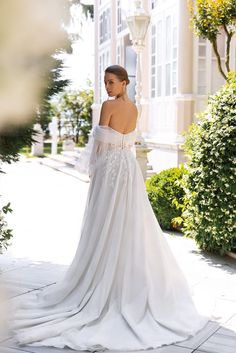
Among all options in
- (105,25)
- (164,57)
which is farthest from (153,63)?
(105,25)

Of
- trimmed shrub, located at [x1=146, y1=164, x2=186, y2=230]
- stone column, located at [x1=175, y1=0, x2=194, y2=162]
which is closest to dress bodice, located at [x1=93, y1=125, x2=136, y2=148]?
trimmed shrub, located at [x1=146, y1=164, x2=186, y2=230]

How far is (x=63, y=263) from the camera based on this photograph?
6.36 meters

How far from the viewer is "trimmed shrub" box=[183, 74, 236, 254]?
619cm

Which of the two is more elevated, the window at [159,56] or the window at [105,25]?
the window at [105,25]

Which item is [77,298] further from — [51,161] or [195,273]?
[51,161]

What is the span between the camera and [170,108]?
47.9 feet

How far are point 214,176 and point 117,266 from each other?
2496 millimetres

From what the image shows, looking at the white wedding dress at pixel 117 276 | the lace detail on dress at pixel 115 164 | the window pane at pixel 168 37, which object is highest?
the window pane at pixel 168 37

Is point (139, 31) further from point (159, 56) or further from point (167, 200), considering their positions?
point (159, 56)

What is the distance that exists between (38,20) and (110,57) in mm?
20836

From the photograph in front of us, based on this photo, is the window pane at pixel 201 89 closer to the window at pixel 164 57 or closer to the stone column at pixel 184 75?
the stone column at pixel 184 75

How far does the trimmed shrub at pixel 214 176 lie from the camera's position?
20.3ft

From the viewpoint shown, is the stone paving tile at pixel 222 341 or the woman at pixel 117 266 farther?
the woman at pixel 117 266

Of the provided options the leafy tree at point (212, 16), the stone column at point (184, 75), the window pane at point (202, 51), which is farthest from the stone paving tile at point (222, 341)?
the window pane at point (202, 51)
